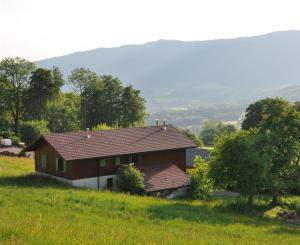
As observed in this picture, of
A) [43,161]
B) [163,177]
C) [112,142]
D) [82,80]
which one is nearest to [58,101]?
[82,80]

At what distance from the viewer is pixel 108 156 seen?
144 ft

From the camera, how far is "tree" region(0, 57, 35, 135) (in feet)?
282

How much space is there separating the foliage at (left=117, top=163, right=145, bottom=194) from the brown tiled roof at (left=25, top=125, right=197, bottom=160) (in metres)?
2.29

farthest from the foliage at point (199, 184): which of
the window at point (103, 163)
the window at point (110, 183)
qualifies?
the window at point (103, 163)

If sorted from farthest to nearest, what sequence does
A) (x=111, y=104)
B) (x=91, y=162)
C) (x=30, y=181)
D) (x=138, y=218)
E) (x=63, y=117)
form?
(x=63, y=117), (x=111, y=104), (x=91, y=162), (x=30, y=181), (x=138, y=218)

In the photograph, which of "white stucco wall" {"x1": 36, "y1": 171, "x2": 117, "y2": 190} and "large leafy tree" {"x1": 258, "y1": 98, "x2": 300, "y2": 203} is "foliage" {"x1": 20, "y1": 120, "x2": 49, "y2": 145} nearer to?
"white stucco wall" {"x1": 36, "y1": 171, "x2": 117, "y2": 190}

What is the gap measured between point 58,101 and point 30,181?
190ft

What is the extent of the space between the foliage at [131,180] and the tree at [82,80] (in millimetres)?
54259

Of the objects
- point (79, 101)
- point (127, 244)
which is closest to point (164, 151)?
point (127, 244)

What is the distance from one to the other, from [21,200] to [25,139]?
189 feet

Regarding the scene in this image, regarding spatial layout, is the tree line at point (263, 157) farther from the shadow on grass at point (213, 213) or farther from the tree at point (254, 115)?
the tree at point (254, 115)

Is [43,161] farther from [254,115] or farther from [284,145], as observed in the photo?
[254,115]

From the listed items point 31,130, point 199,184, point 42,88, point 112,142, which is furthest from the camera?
point 42,88

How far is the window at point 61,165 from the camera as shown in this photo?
4322 cm
